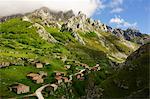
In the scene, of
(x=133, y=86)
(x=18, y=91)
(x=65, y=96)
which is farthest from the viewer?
(x=18, y=91)

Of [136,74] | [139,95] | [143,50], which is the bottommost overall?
[139,95]

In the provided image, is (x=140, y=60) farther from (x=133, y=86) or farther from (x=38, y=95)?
(x=38, y=95)

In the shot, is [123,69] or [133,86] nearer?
[133,86]

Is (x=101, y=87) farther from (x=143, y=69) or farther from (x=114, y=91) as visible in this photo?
(x=143, y=69)

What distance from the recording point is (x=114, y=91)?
132 m

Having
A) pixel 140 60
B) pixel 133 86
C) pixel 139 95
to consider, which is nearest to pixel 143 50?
pixel 140 60

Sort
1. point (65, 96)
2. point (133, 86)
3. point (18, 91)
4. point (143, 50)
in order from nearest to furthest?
point (133, 86) → point (143, 50) → point (65, 96) → point (18, 91)

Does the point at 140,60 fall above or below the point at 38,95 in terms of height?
above

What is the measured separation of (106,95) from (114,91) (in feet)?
12.0

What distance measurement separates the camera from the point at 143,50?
146m

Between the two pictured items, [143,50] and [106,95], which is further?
[143,50]

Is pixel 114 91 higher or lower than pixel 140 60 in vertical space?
lower

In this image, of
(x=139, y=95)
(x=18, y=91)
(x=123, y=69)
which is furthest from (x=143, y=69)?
(x=18, y=91)

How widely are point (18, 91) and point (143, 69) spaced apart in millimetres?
91712
